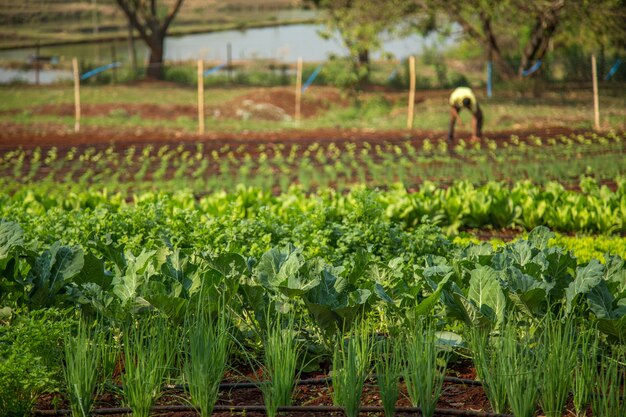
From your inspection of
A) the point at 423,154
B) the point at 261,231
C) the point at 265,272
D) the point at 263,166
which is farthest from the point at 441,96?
the point at 265,272

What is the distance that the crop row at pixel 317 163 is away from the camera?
13.0 m

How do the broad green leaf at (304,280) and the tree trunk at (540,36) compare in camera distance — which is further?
the tree trunk at (540,36)

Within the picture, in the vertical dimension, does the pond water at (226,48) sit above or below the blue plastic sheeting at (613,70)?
above

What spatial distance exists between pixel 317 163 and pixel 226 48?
2935 centimetres

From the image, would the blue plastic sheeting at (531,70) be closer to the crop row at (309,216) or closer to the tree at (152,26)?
the tree at (152,26)

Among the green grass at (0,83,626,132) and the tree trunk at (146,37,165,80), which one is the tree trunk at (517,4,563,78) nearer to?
the green grass at (0,83,626,132)

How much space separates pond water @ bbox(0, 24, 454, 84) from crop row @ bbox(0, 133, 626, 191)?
56.8 ft

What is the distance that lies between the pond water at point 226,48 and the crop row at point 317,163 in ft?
56.8

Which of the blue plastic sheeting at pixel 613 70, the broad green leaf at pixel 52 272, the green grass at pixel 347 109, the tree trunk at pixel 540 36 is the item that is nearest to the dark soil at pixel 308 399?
the broad green leaf at pixel 52 272

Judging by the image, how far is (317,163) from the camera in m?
15.1

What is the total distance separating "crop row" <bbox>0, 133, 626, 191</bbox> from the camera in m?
13.0

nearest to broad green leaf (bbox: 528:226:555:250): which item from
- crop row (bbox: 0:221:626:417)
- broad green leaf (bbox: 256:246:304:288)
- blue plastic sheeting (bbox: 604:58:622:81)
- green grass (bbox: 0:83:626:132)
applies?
crop row (bbox: 0:221:626:417)

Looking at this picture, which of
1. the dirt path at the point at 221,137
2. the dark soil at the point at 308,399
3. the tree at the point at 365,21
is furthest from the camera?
the tree at the point at 365,21

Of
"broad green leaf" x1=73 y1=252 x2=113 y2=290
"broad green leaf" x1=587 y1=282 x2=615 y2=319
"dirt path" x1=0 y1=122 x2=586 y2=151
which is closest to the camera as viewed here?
"broad green leaf" x1=587 y1=282 x2=615 y2=319
